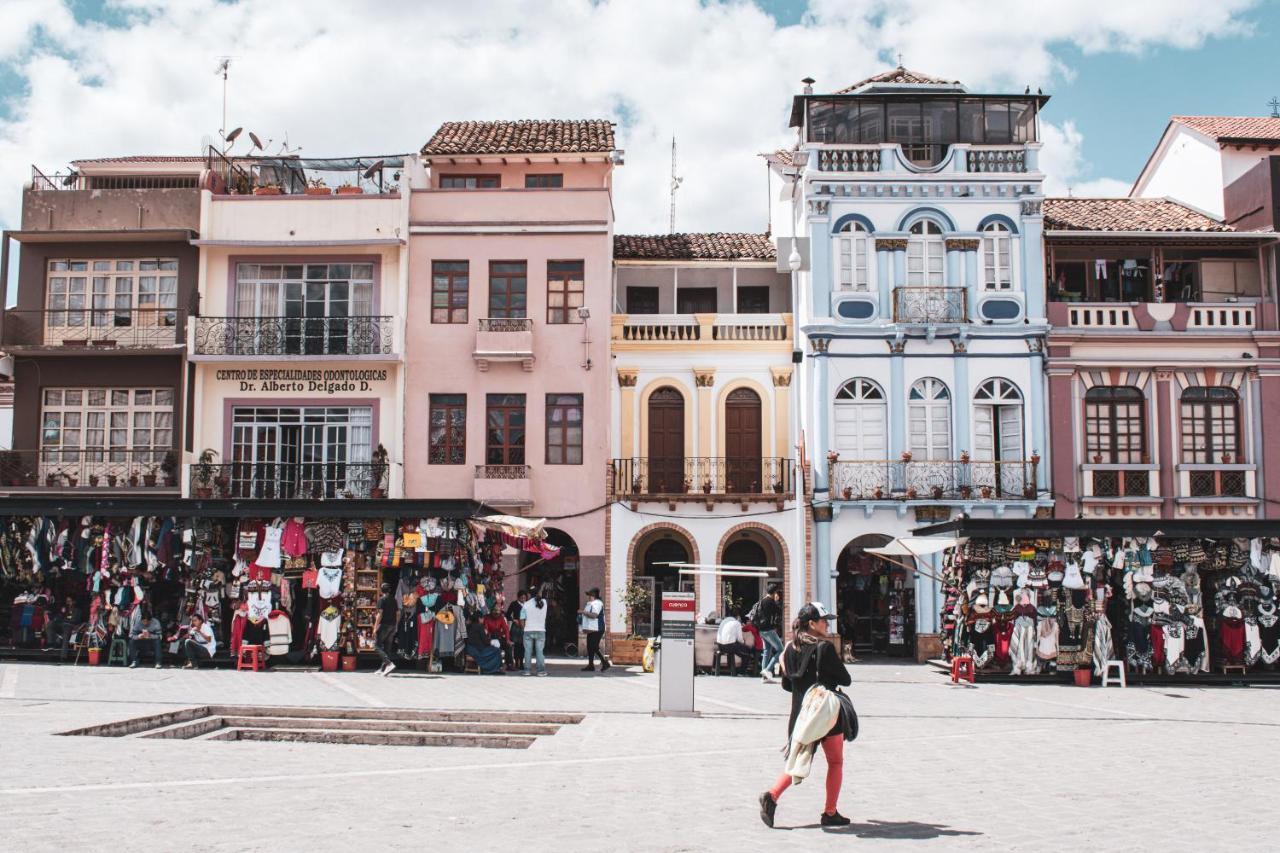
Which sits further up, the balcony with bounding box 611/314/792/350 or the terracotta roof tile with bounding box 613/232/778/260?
the terracotta roof tile with bounding box 613/232/778/260

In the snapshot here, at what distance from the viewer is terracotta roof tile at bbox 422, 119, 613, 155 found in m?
32.8

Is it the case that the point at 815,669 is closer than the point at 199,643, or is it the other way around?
the point at 815,669

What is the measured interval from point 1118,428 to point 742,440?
29.7 feet

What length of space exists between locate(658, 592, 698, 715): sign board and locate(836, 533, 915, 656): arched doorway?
44.8ft

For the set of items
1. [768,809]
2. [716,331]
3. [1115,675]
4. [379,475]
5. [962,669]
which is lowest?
[1115,675]

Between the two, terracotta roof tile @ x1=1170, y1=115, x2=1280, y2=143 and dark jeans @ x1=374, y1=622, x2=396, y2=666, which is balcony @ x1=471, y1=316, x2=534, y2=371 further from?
terracotta roof tile @ x1=1170, y1=115, x2=1280, y2=143

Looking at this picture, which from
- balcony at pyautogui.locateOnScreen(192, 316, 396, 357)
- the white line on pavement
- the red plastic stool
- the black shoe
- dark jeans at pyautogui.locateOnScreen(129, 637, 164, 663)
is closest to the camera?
the black shoe

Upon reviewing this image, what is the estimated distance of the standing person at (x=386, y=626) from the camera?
2392 cm

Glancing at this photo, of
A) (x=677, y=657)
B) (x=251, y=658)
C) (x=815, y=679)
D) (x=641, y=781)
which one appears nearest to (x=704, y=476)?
(x=251, y=658)

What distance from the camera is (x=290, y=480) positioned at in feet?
103

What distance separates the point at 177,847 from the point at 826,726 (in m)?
4.79

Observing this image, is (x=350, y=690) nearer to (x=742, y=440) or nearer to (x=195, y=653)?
(x=195, y=653)

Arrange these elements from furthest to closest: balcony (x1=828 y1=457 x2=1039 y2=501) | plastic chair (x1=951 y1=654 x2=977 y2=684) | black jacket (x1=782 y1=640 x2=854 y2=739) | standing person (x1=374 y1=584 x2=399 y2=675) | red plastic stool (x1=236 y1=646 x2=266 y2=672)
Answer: balcony (x1=828 y1=457 x2=1039 y2=501) → standing person (x1=374 y1=584 x2=399 y2=675) → red plastic stool (x1=236 y1=646 x2=266 y2=672) → plastic chair (x1=951 y1=654 x2=977 y2=684) → black jacket (x1=782 y1=640 x2=854 y2=739)

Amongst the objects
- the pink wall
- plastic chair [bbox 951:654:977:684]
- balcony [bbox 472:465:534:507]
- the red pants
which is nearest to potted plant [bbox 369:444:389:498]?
the pink wall
